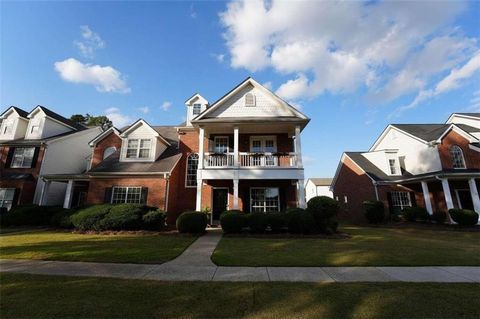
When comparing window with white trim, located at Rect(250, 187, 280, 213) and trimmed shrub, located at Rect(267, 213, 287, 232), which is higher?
window with white trim, located at Rect(250, 187, 280, 213)

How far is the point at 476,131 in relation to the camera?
22281mm

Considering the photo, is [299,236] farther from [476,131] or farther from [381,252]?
[476,131]

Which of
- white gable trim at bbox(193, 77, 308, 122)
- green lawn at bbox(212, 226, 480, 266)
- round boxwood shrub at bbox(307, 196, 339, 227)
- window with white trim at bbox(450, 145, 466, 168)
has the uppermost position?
white gable trim at bbox(193, 77, 308, 122)

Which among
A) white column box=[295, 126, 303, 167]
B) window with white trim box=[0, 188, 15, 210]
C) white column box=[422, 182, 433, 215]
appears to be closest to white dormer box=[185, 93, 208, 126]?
white column box=[295, 126, 303, 167]

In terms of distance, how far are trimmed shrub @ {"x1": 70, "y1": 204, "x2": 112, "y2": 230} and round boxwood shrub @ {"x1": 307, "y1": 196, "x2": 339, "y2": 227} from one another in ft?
39.7

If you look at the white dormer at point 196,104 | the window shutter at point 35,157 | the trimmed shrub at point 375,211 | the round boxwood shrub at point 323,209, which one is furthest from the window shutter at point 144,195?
the trimmed shrub at point 375,211

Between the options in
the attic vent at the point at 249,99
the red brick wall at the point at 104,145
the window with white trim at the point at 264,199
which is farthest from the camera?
the red brick wall at the point at 104,145

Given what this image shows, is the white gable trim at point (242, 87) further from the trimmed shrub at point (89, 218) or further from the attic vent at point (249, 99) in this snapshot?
the trimmed shrub at point (89, 218)

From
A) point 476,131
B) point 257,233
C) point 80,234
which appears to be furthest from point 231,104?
point 476,131

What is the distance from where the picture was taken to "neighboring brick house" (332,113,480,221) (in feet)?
63.3

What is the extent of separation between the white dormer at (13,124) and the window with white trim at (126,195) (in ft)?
45.3

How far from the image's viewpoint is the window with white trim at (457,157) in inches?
780

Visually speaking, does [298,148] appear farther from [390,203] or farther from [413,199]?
[413,199]

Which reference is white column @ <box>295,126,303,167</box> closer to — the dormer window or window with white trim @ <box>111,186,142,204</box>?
the dormer window
